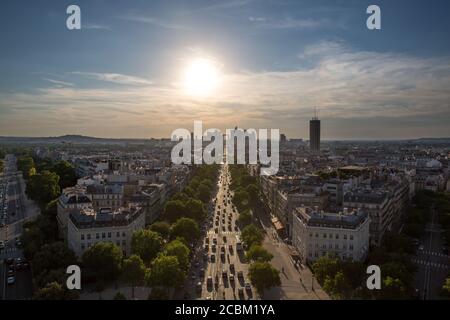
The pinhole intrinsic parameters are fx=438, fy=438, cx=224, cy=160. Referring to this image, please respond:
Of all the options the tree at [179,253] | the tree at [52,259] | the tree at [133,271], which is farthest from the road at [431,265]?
the tree at [52,259]

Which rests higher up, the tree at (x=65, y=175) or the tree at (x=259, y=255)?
the tree at (x=65, y=175)

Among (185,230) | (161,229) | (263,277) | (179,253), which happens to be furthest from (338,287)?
(161,229)

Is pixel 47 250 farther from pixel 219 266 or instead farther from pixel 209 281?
pixel 219 266

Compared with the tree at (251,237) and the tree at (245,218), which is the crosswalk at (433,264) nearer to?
the tree at (251,237)

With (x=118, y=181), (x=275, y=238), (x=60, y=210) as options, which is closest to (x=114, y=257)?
(x=60, y=210)

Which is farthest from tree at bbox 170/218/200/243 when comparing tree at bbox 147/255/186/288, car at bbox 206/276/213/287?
tree at bbox 147/255/186/288

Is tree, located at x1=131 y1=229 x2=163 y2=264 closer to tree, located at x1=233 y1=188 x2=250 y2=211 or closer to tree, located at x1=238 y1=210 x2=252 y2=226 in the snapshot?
tree, located at x1=238 y1=210 x2=252 y2=226

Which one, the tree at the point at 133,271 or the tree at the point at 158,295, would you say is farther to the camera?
the tree at the point at 133,271
